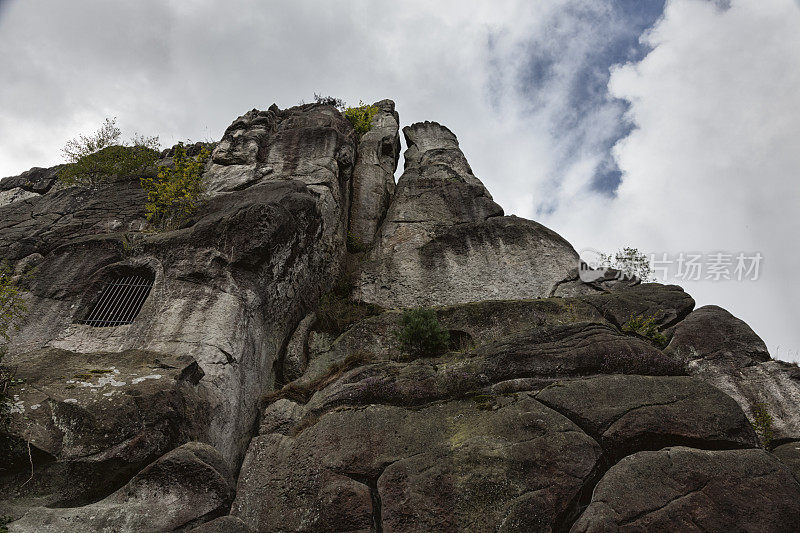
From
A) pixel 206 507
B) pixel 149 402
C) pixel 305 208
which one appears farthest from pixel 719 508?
pixel 305 208

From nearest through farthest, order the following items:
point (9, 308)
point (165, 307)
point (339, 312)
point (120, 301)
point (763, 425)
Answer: point (763, 425) → point (9, 308) → point (165, 307) → point (120, 301) → point (339, 312)

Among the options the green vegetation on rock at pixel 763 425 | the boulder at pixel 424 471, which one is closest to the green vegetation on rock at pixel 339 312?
the boulder at pixel 424 471

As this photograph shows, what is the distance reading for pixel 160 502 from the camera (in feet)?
22.7

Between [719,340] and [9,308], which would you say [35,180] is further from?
[719,340]

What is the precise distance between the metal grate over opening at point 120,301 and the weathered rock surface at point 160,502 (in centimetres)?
467

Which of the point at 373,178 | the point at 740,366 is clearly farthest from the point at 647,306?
the point at 373,178

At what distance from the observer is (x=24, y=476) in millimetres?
6957

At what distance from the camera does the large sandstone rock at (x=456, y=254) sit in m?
14.6

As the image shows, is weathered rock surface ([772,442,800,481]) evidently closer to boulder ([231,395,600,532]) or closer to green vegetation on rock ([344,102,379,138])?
boulder ([231,395,600,532])

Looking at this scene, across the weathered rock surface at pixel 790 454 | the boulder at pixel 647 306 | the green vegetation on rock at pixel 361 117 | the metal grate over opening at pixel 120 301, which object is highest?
the green vegetation on rock at pixel 361 117

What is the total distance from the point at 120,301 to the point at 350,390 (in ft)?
20.0

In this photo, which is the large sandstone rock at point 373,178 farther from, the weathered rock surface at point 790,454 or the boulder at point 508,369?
the weathered rock surface at point 790,454

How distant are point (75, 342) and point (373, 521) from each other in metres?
7.29

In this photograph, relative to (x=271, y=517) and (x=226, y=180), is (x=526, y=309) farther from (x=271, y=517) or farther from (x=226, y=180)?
(x=226, y=180)
